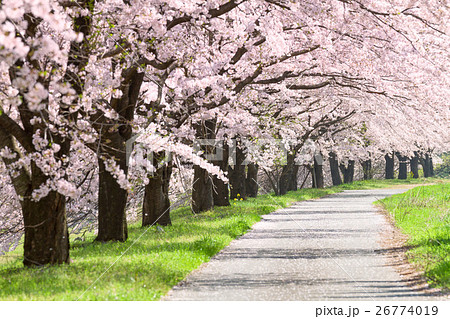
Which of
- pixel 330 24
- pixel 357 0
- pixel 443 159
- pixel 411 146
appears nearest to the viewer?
pixel 357 0

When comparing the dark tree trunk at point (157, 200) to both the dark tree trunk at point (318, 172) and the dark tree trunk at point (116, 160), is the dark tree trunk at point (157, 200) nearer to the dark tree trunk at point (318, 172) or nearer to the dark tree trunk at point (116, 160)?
the dark tree trunk at point (116, 160)

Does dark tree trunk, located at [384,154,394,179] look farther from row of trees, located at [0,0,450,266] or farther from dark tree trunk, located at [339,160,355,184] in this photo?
row of trees, located at [0,0,450,266]

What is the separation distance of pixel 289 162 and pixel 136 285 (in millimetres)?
30219

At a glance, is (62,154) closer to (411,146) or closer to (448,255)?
(448,255)

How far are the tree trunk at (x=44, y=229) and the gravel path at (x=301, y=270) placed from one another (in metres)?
2.96

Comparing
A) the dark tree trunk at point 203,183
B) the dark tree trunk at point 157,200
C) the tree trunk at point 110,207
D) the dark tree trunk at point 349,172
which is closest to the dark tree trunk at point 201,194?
the dark tree trunk at point 203,183

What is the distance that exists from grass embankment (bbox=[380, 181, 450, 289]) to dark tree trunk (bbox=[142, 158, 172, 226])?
8158mm

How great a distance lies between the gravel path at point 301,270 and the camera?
8.55m

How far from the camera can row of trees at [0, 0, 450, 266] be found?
10.2 metres

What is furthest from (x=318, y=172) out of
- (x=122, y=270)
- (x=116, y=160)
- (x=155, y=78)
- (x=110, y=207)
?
(x=122, y=270)

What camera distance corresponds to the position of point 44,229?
36.0 feet

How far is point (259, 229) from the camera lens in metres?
18.0

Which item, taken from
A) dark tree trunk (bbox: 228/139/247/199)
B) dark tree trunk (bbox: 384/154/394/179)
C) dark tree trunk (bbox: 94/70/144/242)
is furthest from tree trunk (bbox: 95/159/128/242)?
dark tree trunk (bbox: 384/154/394/179)

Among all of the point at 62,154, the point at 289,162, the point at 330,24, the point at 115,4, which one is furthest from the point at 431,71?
the point at 289,162
